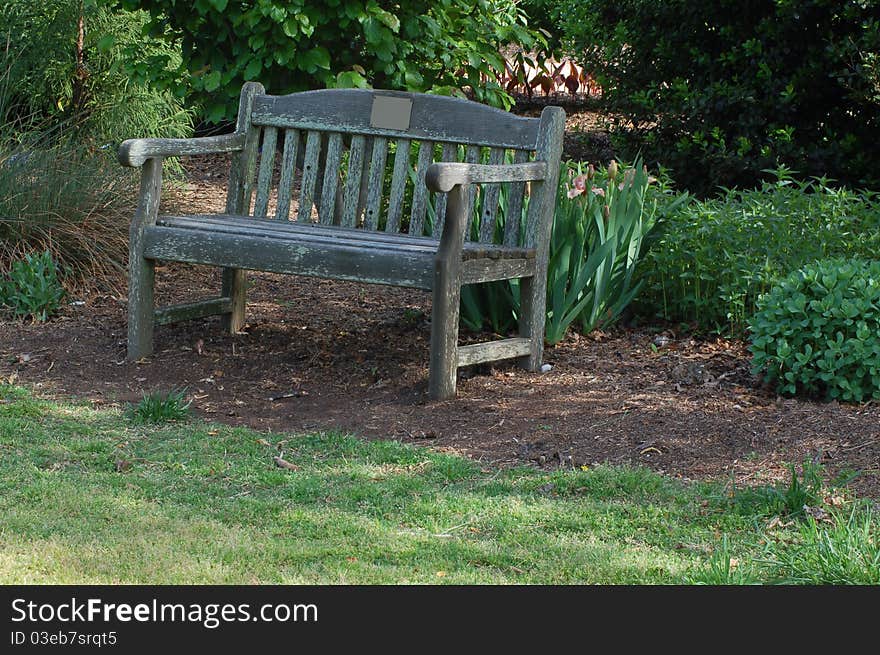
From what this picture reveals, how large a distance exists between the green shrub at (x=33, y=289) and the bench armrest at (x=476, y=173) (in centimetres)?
234

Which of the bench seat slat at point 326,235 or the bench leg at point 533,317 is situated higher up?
the bench seat slat at point 326,235

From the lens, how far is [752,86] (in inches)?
284

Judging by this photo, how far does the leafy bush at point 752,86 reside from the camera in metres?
6.95

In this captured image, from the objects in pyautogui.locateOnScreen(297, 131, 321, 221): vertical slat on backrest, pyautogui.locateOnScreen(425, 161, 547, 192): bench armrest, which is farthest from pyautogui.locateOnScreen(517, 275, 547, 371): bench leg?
pyautogui.locateOnScreen(297, 131, 321, 221): vertical slat on backrest

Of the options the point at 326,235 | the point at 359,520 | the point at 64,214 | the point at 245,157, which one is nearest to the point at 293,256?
the point at 326,235

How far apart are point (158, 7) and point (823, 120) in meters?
4.04

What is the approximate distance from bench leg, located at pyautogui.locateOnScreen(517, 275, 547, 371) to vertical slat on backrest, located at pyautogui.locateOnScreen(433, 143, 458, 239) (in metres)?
0.47

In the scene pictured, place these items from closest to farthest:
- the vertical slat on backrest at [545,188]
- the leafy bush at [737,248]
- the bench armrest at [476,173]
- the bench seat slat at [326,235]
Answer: the bench armrest at [476,173] < the bench seat slat at [326,235] < the vertical slat on backrest at [545,188] < the leafy bush at [737,248]

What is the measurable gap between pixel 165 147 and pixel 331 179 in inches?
29.0

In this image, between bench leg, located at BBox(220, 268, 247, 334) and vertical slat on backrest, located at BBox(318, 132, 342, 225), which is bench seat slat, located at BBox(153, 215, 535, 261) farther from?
bench leg, located at BBox(220, 268, 247, 334)

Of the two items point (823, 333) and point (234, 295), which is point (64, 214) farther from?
point (823, 333)

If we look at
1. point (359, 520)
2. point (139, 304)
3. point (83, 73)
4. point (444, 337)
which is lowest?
point (359, 520)

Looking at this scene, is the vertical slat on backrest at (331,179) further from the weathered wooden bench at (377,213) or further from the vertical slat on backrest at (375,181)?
the vertical slat on backrest at (375,181)

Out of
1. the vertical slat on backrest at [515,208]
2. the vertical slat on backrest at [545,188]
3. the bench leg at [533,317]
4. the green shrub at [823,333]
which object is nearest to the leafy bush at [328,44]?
the vertical slat on backrest at [515,208]
